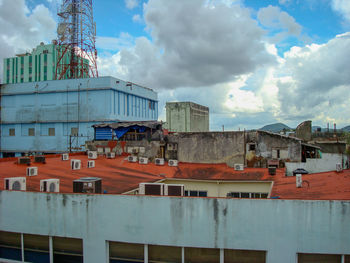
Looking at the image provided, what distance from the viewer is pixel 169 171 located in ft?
77.3

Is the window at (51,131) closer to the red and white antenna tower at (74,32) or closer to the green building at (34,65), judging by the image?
the red and white antenna tower at (74,32)

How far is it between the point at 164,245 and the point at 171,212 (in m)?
1.11

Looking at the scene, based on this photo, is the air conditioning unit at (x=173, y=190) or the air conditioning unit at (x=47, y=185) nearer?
the air conditioning unit at (x=47, y=185)

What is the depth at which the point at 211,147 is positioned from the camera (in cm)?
2662

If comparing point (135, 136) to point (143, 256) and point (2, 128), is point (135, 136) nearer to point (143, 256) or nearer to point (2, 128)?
point (143, 256)

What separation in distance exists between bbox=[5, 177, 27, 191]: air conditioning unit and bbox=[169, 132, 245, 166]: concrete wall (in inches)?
677

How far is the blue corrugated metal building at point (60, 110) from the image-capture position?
3844cm

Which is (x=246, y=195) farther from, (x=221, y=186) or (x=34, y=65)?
(x=34, y=65)

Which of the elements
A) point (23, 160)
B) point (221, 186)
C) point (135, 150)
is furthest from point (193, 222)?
point (135, 150)

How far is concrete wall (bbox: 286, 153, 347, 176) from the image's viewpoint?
23.8 meters

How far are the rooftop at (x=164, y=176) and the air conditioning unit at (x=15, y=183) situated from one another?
955 mm


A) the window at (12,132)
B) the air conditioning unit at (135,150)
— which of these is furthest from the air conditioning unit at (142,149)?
the window at (12,132)

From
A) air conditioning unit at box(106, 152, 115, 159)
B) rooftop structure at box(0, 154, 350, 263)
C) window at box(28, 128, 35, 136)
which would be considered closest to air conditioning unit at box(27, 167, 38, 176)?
rooftop structure at box(0, 154, 350, 263)

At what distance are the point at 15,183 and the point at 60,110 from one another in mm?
30905
